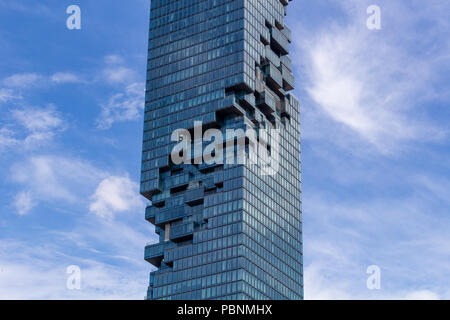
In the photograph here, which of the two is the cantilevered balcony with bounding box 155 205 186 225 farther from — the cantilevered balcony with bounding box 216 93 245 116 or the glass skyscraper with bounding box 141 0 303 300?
the cantilevered balcony with bounding box 216 93 245 116

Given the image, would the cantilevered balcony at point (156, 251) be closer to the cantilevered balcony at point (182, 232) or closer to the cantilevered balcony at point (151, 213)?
the cantilevered balcony at point (182, 232)

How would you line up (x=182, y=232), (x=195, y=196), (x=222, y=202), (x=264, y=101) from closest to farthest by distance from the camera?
(x=222, y=202) < (x=182, y=232) < (x=195, y=196) < (x=264, y=101)

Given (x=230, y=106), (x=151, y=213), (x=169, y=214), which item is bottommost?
(x=169, y=214)

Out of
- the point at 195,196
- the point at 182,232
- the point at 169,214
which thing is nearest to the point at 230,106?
the point at 195,196

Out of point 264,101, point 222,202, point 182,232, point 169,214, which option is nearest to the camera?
point 222,202

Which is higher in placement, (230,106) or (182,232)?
(230,106)

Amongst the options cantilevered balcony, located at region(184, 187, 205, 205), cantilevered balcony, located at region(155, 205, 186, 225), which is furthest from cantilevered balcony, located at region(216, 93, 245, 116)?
cantilevered balcony, located at region(155, 205, 186, 225)

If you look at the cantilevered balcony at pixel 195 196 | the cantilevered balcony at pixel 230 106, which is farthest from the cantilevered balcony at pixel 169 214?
the cantilevered balcony at pixel 230 106

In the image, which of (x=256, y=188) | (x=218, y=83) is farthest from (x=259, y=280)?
(x=218, y=83)

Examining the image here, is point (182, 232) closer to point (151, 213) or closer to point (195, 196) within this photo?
point (195, 196)

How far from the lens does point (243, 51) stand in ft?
638
